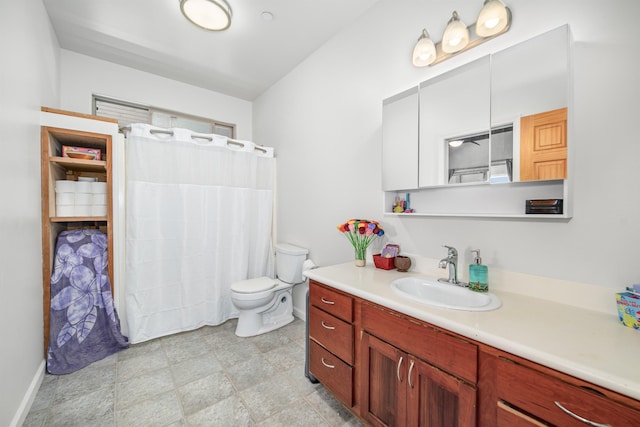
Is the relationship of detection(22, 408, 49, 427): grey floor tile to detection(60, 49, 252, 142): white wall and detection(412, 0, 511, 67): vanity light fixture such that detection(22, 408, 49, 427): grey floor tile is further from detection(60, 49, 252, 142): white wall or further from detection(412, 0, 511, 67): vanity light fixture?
detection(412, 0, 511, 67): vanity light fixture

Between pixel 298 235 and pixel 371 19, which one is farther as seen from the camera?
pixel 298 235

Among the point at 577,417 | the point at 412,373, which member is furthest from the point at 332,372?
the point at 577,417

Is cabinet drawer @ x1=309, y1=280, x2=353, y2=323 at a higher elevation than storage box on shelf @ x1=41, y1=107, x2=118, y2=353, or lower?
lower

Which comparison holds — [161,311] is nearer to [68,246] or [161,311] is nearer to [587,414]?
[68,246]

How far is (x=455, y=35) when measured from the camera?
4.65 ft

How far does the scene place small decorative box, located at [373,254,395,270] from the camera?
1731 millimetres

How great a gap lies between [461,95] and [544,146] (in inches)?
20.2

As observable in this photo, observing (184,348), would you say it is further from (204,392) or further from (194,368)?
(204,392)

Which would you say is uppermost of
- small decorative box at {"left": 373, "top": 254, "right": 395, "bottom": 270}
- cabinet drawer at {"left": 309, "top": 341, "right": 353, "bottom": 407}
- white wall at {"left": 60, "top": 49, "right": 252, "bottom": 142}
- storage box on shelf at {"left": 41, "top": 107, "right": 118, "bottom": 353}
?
white wall at {"left": 60, "top": 49, "right": 252, "bottom": 142}

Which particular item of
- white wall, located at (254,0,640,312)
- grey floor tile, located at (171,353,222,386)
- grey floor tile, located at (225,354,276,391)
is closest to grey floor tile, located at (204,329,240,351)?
grey floor tile, located at (171,353,222,386)

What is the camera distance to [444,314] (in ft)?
3.33

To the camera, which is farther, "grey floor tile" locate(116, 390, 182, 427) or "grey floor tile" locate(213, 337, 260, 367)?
"grey floor tile" locate(213, 337, 260, 367)

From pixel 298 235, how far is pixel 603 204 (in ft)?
7.38

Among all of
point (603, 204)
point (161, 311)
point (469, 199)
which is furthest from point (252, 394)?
point (603, 204)
